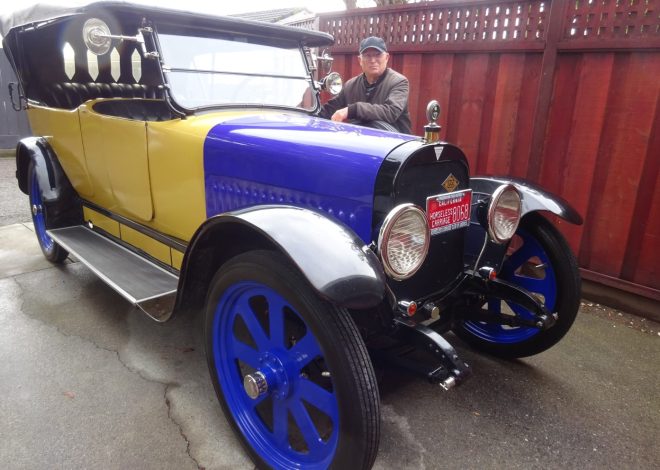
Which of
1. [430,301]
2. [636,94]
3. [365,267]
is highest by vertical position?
[636,94]

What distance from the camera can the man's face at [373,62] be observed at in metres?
3.45

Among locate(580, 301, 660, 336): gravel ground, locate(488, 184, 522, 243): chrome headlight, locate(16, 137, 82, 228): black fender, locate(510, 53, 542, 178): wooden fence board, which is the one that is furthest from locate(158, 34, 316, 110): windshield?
locate(580, 301, 660, 336): gravel ground

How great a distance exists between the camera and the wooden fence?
10.5 ft

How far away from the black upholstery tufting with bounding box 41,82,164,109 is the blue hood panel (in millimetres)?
1983

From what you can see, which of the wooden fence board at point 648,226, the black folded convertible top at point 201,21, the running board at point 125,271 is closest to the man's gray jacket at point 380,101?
the black folded convertible top at point 201,21

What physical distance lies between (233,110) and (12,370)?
6.05 ft

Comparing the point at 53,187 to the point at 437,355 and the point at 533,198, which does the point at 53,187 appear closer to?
the point at 437,355

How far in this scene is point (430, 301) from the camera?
2.06 m

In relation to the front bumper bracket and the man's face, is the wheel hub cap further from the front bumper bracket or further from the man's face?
the man's face

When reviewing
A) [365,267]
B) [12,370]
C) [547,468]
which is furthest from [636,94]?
[12,370]

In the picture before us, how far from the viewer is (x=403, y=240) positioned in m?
1.69

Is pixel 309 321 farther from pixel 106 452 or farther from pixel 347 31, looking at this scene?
pixel 347 31

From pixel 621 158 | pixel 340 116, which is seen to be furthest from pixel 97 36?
pixel 621 158

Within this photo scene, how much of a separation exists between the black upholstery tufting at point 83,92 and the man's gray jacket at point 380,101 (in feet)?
5.08
